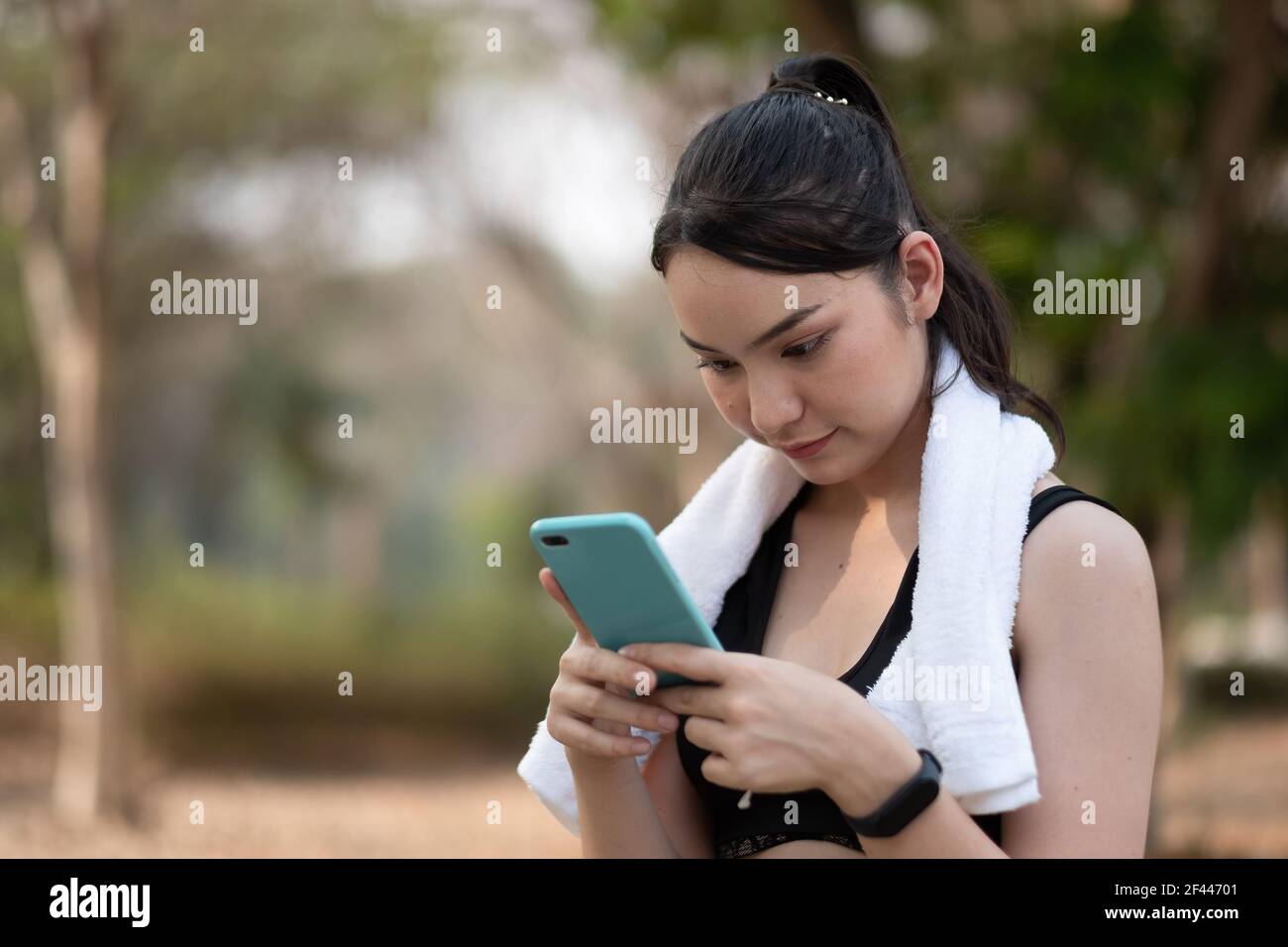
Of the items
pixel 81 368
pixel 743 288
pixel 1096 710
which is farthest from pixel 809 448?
pixel 81 368

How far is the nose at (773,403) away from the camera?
4.79 ft

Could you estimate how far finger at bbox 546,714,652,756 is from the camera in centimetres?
143

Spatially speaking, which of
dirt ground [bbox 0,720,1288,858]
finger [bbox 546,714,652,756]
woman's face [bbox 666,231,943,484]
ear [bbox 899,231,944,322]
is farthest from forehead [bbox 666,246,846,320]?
dirt ground [bbox 0,720,1288,858]

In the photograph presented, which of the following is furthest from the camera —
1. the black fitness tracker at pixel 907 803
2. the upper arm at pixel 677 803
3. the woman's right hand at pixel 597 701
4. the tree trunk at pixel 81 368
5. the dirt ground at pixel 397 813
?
the dirt ground at pixel 397 813

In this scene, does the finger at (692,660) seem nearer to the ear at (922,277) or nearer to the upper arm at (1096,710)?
the upper arm at (1096,710)

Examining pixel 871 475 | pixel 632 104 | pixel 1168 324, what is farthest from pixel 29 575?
pixel 871 475

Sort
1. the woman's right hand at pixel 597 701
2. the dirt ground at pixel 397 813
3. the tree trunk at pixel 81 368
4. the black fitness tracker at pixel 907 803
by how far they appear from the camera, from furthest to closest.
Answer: the dirt ground at pixel 397 813, the tree trunk at pixel 81 368, the woman's right hand at pixel 597 701, the black fitness tracker at pixel 907 803

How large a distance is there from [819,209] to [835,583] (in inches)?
18.4

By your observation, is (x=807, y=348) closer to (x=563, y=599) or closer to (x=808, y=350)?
(x=808, y=350)

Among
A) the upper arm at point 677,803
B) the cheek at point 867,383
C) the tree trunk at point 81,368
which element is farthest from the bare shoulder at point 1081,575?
the tree trunk at point 81,368
